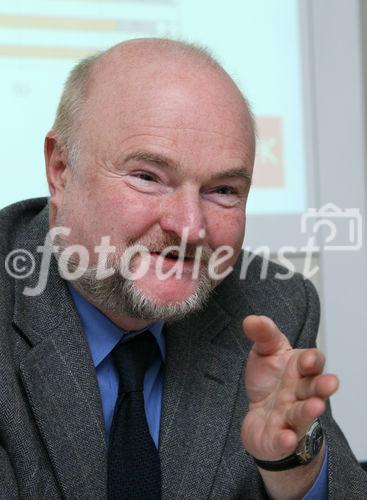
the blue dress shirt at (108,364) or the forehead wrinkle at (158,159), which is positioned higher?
the forehead wrinkle at (158,159)

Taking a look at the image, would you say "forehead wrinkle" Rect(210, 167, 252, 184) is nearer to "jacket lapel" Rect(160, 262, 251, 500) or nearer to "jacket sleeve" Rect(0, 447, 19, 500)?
"jacket lapel" Rect(160, 262, 251, 500)

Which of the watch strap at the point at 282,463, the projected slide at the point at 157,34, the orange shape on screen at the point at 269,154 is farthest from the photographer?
the orange shape on screen at the point at 269,154

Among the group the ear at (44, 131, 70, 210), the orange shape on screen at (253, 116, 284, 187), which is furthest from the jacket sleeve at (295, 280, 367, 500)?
the orange shape on screen at (253, 116, 284, 187)

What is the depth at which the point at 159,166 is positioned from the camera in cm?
102

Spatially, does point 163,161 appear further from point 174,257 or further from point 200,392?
point 200,392

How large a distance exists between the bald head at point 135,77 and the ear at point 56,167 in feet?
0.06

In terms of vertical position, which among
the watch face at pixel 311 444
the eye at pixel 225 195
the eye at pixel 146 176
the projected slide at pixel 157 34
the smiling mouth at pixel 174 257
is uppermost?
the projected slide at pixel 157 34

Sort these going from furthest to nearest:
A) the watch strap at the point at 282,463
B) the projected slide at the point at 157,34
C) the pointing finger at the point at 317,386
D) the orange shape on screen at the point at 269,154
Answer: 1. the orange shape on screen at the point at 269,154
2. the projected slide at the point at 157,34
3. the watch strap at the point at 282,463
4. the pointing finger at the point at 317,386

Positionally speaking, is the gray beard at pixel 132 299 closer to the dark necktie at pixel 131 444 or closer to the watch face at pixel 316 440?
the dark necktie at pixel 131 444

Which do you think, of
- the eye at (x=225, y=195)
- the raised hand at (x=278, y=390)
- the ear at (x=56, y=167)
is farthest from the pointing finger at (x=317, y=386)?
the ear at (x=56, y=167)

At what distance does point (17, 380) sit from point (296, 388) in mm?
382

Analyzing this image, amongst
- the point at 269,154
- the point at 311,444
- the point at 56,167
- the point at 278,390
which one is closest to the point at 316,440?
the point at 311,444

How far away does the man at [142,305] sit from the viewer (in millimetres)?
975

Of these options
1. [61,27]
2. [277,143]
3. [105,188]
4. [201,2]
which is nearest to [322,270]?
[277,143]
